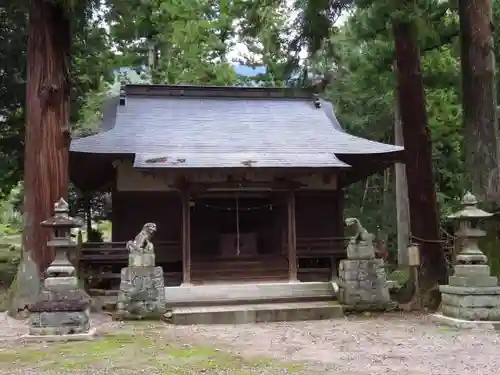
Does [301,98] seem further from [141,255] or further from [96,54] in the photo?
[141,255]

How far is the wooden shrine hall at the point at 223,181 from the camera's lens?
11.5 metres

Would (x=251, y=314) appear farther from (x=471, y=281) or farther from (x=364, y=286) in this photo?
(x=471, y=281)

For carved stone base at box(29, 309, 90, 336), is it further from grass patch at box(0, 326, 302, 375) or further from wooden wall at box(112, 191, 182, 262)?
wooden wall at box(112, 191, 182, 262)

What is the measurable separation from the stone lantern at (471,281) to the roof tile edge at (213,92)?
776 centimetres

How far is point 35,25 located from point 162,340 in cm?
631

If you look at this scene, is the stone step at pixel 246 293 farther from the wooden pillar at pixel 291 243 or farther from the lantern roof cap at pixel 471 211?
the lantern roof cap at pixel 471 211

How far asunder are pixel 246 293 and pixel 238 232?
2.79 meters

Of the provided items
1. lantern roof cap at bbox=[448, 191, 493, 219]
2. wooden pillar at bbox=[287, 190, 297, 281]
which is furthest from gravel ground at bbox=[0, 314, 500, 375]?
wooden pillar at bbox=[287, 190, 297, 281]

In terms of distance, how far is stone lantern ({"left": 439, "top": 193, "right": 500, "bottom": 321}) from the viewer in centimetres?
828

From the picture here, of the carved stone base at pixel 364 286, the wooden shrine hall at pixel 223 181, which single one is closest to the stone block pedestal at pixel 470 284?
the carved stone base at pixel 364 286

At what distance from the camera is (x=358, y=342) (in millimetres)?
7383

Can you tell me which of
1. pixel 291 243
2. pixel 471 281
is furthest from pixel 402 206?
pixel 471 281

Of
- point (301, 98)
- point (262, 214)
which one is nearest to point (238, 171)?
point (262, 214)

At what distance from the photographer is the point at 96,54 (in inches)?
607
